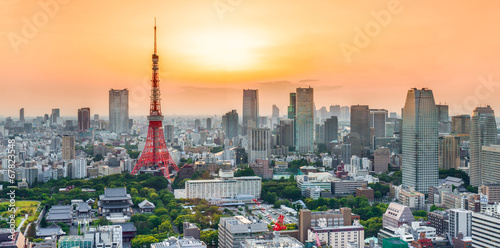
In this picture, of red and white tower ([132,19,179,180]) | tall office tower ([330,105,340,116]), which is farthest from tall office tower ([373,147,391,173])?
tall office tower ([330,105,340,116])

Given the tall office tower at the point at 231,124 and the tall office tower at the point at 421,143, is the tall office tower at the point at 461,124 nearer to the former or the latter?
the tall office tower at the point at 421,143

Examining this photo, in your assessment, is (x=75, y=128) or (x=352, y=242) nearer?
(x=352, y=242)

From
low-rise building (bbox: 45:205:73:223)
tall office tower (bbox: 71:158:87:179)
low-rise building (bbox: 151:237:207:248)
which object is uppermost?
tall office tower (bbox: 71:158:87:179)

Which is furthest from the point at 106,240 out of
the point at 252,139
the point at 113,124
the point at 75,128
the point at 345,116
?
the point at 345,116

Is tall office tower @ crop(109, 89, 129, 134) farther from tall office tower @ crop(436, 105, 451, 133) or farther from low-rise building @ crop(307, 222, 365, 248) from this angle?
low-rise building @ crop(307, 222, 365, 248)

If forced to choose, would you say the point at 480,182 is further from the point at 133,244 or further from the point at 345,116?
the point at 345,116

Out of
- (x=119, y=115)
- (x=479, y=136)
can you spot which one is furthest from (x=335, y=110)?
(x=479, y=136)

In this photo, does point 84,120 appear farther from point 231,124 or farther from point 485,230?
point 485,230
